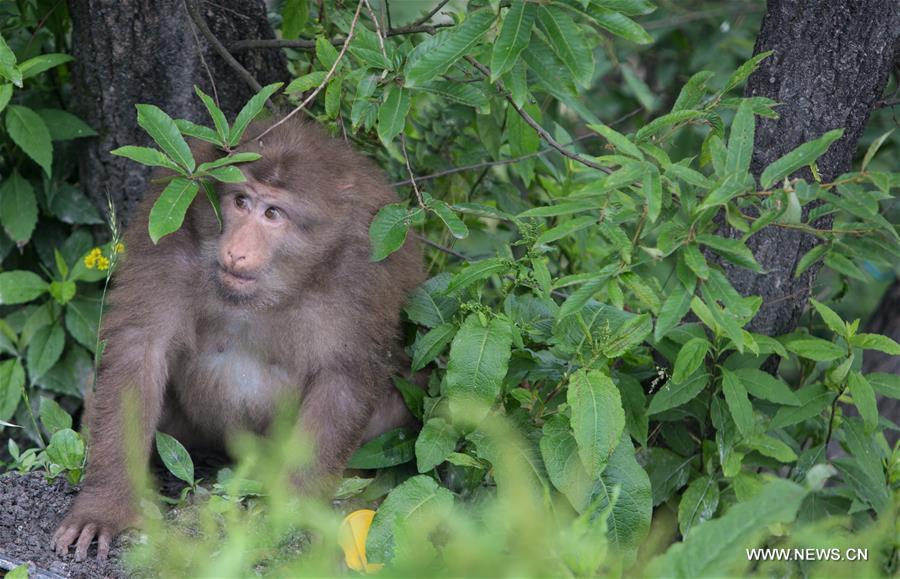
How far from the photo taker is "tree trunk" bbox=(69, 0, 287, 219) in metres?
4.51

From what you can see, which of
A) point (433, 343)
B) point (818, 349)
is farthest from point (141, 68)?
point (818, 349)

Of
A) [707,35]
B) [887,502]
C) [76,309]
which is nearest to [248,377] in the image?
[76,309]

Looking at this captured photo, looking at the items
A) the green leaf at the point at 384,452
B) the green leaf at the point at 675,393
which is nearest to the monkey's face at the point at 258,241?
the green leaf at the point at 384,452

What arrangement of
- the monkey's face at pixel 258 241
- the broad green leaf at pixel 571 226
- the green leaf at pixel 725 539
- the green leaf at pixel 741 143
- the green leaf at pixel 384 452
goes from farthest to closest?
the green leaf at pixel 384 452 → the monkey's face at pixel 258 241 → the broad green leaf at pixel 571 226 → the green leaf at pixel 741 143 → the green leaf at pixel 725 539

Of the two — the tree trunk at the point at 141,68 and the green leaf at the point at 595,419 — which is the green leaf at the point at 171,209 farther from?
the green leaf at the point at 595,419

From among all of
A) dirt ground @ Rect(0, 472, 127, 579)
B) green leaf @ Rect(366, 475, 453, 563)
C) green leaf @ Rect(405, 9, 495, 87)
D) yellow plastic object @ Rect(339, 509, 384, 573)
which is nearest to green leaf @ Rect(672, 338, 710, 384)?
green leaf @ Rect(366, 475, 453, 563)

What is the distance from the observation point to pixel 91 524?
11.3 feet

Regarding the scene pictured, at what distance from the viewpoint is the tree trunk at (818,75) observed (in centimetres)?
402

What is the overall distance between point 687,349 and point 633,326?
31 cm

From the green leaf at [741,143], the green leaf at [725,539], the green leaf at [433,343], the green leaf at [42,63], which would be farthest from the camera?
the green leaf at [42,63]

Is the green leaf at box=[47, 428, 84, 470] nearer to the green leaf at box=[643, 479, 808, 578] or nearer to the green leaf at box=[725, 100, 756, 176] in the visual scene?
the green leaf at box=[643, 479, 808, 578]

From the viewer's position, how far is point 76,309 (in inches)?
186

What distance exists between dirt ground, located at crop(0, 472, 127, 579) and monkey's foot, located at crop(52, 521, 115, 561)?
0.02m

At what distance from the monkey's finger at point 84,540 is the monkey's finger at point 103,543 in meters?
0.03
